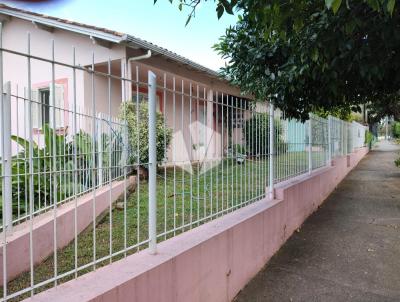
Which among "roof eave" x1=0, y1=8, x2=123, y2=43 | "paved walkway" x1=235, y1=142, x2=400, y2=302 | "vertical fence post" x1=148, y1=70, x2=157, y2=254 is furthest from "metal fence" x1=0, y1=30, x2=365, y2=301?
"roof eave" x1=0, y1=8, x2=123, y2=43

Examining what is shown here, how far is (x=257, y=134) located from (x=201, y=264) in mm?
2332

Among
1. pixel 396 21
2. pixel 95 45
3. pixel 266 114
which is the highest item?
pixel 95 45

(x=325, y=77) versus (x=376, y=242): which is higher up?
(x=325, y=77)

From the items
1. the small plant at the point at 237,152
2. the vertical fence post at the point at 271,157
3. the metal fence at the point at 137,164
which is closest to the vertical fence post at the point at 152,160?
the metal fence at the point at 137,164

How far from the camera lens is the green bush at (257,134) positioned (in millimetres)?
4730

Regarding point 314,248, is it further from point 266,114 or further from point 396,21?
point 396,21

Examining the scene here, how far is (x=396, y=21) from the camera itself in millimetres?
3906

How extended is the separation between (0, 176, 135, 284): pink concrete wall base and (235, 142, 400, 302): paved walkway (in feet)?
7.73

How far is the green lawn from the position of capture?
360 cm

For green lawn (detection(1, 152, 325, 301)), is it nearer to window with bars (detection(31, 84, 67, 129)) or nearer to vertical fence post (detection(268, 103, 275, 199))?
vertical fence post (detection(268, 103, 275, 199))

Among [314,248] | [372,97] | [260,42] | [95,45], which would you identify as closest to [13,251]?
[314,248]

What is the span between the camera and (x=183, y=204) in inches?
131

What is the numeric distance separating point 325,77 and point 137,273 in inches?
139

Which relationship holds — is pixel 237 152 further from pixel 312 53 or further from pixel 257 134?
pixel 312 53
